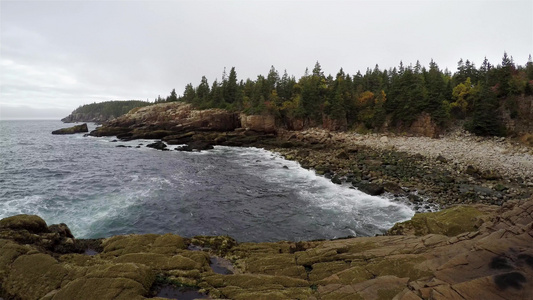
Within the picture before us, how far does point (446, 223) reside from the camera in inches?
516

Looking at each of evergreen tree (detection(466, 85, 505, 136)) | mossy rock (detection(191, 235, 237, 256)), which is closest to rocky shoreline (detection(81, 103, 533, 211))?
evergreen tree (detection(466, 85, 505, 136))

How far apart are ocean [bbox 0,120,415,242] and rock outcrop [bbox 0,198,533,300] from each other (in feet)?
13.9

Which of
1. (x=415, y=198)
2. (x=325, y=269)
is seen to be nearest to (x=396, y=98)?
(x=415, y=198)

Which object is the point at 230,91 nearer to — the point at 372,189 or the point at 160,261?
the point at 372,189

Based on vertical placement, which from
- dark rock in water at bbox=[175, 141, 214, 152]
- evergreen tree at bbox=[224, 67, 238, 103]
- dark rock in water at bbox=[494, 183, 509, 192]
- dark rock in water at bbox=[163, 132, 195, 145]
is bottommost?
dark rock in water at bbox=[494, 183, 509, 192]

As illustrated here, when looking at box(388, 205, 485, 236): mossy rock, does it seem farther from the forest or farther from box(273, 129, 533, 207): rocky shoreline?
the forest

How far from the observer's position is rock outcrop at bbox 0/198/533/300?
7.27 metres

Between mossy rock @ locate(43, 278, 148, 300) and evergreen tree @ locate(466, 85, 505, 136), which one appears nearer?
mossy rock @ locate(43, 278, 148, 300)

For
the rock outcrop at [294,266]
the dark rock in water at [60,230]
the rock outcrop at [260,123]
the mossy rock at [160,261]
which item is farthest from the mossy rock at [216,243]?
the rock outcrop at [260,123]

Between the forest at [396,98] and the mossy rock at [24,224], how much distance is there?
5628 cm

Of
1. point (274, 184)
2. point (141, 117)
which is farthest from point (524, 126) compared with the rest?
point (141, 117)

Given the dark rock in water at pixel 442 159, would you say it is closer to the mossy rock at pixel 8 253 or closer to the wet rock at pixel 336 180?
the wet rock at pixel 336 180

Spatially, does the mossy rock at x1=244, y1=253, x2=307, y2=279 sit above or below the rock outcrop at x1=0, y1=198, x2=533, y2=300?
below

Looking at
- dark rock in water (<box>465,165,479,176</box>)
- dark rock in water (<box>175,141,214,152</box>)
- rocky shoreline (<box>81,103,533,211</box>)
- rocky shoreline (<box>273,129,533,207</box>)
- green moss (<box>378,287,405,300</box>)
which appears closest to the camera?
green moss (<box>378,287,405,300</box>)
